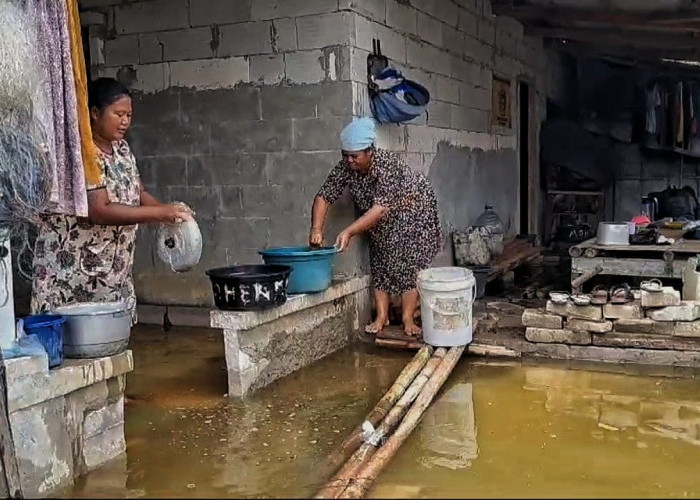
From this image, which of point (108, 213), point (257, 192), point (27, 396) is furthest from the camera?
point (257, 192)

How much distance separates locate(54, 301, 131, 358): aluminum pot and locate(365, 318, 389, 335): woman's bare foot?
268 centimetres

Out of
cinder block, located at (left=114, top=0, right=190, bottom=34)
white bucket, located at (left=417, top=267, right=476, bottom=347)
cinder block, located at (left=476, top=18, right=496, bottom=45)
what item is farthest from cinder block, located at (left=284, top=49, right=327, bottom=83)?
cinder block, located at (left=476, top=18, right=496, bottom=45)

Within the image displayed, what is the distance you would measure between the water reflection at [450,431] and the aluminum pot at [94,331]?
4.75ft

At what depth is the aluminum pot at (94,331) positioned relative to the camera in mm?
3307

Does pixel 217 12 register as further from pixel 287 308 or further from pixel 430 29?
pixel 287 308

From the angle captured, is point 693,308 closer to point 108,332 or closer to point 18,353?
point 108,332

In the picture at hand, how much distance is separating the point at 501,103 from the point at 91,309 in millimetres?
6848

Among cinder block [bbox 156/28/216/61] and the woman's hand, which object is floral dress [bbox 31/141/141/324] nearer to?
the woman's hand

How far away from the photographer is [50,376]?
3.10 metres

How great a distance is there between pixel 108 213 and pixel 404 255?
2565 mm

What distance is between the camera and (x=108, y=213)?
3.68 m

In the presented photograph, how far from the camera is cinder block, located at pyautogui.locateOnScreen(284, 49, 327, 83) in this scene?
5.77m

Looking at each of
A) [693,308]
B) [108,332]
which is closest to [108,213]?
[108,332]

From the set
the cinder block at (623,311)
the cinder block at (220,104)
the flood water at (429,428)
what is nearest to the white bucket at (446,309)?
the flood water at (429,428)
